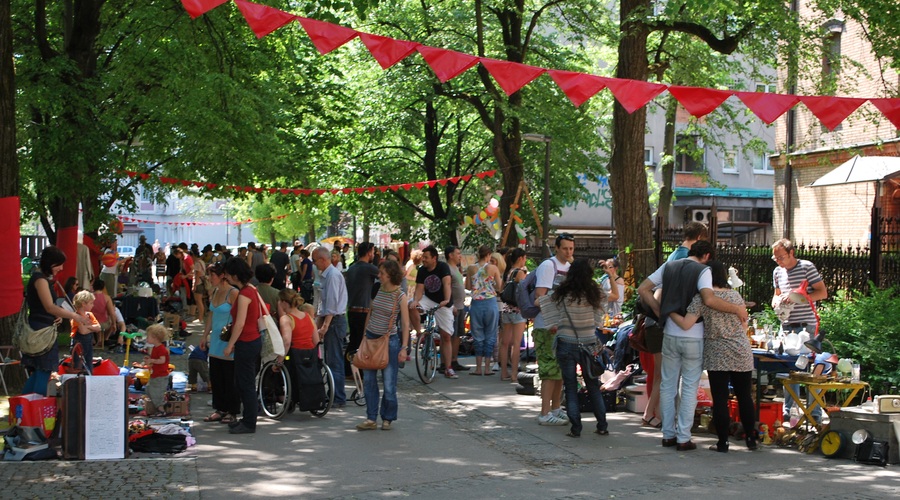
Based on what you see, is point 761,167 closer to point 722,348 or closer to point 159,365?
point 722,348

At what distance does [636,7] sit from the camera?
52.1ft

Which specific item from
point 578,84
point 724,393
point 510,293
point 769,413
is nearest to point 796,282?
point 769,413

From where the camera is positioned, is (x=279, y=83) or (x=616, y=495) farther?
(x=279, y=83)

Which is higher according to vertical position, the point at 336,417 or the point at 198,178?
the point at 198,178

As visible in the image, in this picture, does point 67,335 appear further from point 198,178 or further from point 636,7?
point 636,7

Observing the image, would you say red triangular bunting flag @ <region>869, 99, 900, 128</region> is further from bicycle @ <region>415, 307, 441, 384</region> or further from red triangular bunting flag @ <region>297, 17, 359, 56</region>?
bicycle @ <region>415, 307, 441, 384</region>

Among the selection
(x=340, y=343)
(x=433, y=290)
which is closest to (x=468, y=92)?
(x=433, y=290)

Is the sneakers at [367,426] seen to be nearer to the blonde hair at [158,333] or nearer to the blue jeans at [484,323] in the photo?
the blonde hair at [158,333]

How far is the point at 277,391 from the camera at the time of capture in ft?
36.0

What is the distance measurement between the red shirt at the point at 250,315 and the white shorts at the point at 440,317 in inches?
171

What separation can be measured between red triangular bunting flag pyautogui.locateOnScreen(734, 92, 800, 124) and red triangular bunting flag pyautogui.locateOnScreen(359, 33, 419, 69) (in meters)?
3.77

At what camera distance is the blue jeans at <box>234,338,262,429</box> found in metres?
9.83

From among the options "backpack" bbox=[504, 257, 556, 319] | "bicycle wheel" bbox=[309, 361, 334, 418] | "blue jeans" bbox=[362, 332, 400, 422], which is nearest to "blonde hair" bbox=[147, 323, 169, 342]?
"bicycle wheel" bbox=[309, 361, 334, 418]

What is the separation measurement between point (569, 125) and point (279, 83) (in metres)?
11.1
